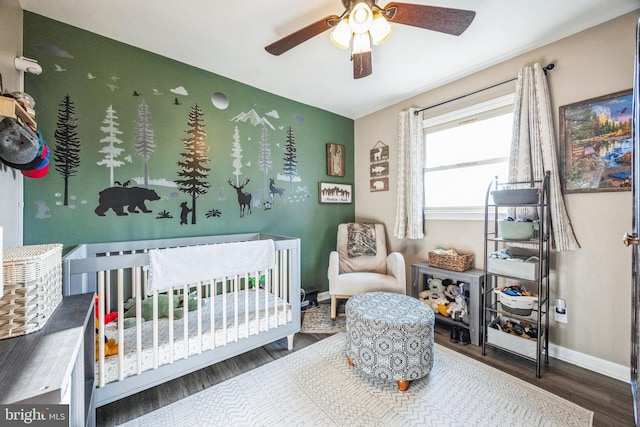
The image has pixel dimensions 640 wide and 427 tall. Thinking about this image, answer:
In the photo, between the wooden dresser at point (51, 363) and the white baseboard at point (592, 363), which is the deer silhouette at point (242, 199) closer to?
the wooden dresser at point (51, 363)

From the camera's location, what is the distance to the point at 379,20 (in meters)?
1.36

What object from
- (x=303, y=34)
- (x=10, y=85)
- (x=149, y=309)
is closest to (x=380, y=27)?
(x=303, y=34)

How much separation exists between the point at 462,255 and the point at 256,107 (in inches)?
101

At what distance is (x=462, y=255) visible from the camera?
240 centimetres

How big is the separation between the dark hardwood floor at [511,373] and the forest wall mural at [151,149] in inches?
45.5

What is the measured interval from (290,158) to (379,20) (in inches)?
72.1

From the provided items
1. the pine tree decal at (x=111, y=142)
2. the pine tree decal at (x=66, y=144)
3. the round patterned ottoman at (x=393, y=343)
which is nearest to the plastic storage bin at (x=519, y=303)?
the round patterned ottoman at (x=393, y=343)

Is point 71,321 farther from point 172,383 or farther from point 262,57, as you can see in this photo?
point 262,57

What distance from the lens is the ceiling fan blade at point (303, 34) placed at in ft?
4.57

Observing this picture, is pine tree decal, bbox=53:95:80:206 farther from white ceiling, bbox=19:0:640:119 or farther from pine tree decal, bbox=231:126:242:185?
pine tree decal, bbox=231:126:242:185

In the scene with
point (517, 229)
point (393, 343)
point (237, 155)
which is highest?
point (237, 155)

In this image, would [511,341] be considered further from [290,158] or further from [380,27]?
[290,158]

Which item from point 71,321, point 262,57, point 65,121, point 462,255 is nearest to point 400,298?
point 462,255

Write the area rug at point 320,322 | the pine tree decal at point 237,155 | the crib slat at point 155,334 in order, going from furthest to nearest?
the pine tree decal at point 237,155, the area rug at point 320,322, the crib slat at point 155,334
